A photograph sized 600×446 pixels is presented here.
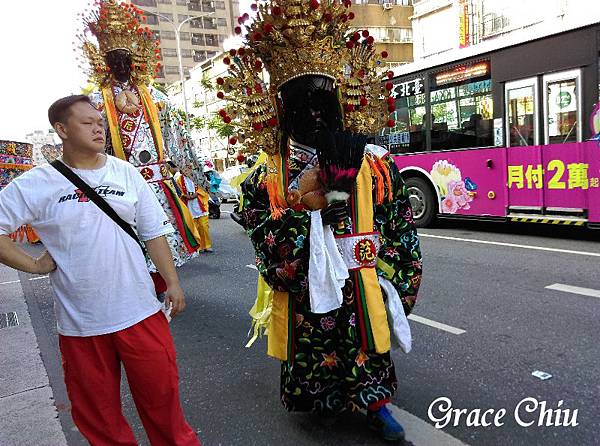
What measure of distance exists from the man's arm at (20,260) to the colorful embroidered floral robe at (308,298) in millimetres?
876

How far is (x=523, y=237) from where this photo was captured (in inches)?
295

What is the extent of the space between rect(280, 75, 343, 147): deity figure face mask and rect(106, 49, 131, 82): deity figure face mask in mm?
2003

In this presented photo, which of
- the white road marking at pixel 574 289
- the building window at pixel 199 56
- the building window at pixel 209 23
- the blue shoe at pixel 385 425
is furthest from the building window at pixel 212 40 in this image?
the blue shoe at pixel 385 425

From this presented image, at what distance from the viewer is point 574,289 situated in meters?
4.62

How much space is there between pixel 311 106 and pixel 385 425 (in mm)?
1523

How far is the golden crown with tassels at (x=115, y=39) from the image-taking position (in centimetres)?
377

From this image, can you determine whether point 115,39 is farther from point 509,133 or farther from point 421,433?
point 509,133

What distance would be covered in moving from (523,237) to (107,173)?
6.86m

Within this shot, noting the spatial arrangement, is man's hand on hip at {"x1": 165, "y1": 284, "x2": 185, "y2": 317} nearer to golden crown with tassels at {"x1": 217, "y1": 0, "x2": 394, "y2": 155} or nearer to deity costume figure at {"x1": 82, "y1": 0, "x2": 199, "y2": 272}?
golden crown with tassels at {"x1": 217, "y1": 0, "x2": 394, "y2": 155}

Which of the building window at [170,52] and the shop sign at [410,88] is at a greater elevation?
the building window at [170,52]

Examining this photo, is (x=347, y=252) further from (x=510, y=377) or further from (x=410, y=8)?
(x=410, y=8)

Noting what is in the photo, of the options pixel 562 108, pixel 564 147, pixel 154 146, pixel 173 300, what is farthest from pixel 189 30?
pixel 173 300

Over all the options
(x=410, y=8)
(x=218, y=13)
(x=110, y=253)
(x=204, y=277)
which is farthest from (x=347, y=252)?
(x=218, y=13)

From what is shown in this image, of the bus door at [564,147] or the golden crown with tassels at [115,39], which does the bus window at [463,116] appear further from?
the golden crown with tassels at [115,39]
